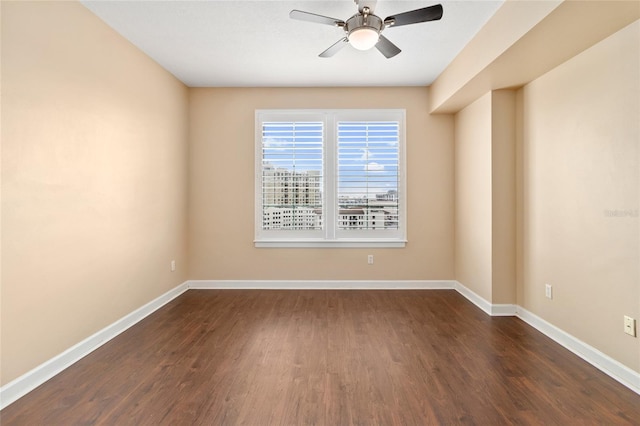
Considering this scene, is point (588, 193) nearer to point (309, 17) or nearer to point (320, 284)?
point (309, 17)

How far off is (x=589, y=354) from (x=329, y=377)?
2054 mm

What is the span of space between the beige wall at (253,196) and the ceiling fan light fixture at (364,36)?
2.02 m

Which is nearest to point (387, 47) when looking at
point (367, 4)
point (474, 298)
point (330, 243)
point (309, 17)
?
point (367, 4)

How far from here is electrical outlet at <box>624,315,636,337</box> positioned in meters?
2.12

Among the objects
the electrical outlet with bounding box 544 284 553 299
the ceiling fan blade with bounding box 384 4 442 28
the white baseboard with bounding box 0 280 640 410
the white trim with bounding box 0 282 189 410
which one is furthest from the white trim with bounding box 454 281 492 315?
the white trim with bounding box 0 282 189 410

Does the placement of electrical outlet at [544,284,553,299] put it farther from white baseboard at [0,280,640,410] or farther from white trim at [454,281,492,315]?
white trim at [454,281,492,315]

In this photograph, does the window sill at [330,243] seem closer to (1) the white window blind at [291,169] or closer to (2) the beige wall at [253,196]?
(2) the beige wall at [253,196]

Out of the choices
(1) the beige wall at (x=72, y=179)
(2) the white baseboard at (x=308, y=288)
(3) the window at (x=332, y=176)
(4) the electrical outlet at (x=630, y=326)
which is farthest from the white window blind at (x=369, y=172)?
(4) the electrical outlet at (x=630, y=326)

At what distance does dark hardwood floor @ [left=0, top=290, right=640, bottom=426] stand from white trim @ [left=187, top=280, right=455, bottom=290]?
97cm

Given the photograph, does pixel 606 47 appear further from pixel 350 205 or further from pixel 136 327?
pixel 136 327

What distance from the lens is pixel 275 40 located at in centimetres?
304

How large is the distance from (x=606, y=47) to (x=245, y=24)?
2853 mm

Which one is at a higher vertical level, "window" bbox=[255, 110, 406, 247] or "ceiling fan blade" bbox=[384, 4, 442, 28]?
"ceiling fan blade" bbox=[384, 4, 442, 28]

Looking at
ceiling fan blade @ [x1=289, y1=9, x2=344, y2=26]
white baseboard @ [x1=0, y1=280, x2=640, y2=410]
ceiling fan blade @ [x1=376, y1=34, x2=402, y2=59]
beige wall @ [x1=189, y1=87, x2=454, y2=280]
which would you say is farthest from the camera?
beige wall @ [x1=189, y1=87, x2=454, y2=280]
